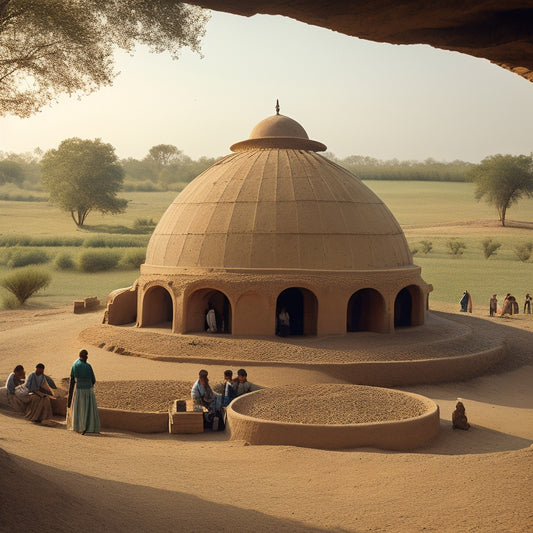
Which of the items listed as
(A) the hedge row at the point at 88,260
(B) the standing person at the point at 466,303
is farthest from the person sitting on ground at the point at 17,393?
(A) the hedge row at the point at 88,260

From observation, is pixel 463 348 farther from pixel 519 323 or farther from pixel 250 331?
pixel 519 323

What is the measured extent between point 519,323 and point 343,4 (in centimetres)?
2296

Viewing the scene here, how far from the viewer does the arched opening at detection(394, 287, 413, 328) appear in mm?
19641

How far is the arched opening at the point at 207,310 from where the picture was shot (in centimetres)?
1770

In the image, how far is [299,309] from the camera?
1814cm

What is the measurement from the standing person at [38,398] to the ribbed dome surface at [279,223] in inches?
272

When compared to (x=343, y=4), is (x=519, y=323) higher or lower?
lower

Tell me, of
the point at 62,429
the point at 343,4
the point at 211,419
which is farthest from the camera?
the point at 211,419

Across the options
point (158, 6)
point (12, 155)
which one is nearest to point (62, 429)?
point (158, 6)

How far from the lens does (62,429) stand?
1116 cm

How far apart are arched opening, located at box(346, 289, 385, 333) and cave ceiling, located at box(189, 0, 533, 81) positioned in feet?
40.9

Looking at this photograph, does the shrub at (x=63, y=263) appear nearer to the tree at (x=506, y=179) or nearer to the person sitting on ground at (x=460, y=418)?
the person sitting on ground at (x=460, y=418)

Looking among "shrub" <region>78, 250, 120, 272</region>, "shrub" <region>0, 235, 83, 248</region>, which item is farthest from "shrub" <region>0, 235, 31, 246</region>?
"shrub" <region>78, 250, 120, 272</region>

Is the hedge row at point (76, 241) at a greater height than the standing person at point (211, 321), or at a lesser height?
greater
